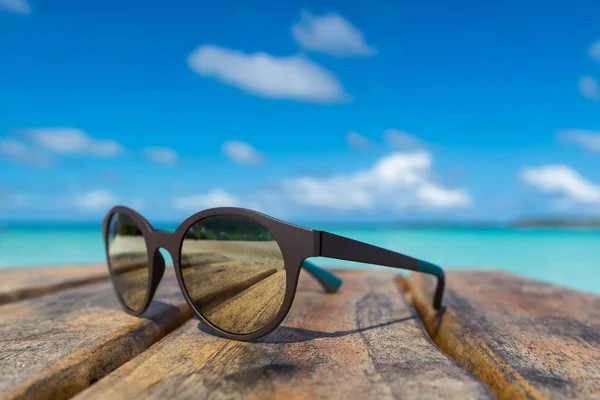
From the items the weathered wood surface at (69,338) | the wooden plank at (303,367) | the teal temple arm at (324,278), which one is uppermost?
the teal temple arm at (324,278)

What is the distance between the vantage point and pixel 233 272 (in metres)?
0.95

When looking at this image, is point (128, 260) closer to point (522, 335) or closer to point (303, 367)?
point (303, 367)

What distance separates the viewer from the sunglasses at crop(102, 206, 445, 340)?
85cm

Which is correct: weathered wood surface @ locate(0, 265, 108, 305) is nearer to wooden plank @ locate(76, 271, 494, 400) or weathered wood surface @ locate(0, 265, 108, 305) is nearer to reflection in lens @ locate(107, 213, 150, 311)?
reflection in lens @ locate(107, 213, 150, 311)

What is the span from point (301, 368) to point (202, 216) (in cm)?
44

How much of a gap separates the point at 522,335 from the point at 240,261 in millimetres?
645

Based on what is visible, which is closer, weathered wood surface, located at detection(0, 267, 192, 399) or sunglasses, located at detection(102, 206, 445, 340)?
weathered wood surface, located at detection(0, 267, 192, 399)

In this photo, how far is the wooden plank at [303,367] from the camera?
56 cm

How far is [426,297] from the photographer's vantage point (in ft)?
4.54

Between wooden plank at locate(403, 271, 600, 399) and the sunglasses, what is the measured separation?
19cm

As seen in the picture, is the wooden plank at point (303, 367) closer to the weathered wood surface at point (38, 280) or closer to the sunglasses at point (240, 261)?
the sunglasses at point (240, 261)

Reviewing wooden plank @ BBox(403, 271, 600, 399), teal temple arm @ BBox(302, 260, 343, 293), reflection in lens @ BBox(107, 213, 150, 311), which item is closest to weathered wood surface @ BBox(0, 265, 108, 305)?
reflection in lens @ BBox(107, 213, 150, 311)

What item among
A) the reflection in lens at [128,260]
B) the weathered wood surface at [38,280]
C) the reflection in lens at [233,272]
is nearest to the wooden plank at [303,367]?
the reflection in lens at [233,272]

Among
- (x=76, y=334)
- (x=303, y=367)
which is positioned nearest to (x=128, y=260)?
(x=76, y=334)
